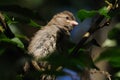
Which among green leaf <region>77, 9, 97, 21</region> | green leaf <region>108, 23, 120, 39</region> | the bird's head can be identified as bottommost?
the bird's head

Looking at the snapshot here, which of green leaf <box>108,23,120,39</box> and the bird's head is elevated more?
green leaf <box>108,23,120,39</box>

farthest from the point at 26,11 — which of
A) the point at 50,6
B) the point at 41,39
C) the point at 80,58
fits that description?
the point at 50,6

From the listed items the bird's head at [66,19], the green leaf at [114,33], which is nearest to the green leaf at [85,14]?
the green leaf at [114,33]

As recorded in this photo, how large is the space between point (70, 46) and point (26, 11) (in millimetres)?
243

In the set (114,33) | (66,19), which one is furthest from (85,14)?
(66,19)

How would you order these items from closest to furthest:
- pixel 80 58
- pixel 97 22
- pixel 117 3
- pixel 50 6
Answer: pixel 80 58 < pixel 97 22 < pixel 117 3 < pixel 50 6

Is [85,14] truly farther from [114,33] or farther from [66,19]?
[66,19]

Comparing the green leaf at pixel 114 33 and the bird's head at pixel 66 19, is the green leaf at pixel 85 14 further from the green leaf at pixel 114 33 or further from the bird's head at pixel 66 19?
the bird's head at pixel 66 19

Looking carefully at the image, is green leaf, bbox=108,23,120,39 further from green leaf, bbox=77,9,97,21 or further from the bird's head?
the bird's head

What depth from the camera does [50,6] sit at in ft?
20.1

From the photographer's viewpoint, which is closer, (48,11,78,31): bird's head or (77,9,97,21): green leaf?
(77,9,97,21): green leaf

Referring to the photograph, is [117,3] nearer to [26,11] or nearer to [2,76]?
[26,11]

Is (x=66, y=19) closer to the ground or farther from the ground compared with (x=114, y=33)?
closer to the ground

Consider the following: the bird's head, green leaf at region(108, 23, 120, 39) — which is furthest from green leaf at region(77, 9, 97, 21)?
the bird's head
